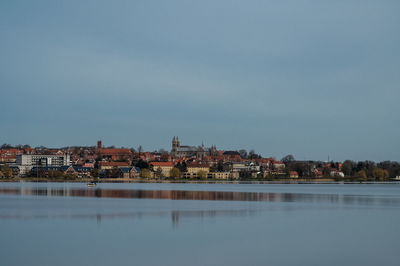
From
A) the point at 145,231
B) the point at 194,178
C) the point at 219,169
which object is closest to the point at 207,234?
the point at 145,231

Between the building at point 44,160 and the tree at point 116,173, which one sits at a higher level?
the building at point 44,160

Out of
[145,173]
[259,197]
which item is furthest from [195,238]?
[145,173]

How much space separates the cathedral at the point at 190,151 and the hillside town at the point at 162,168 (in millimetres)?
9825

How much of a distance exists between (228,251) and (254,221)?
23.7 ft

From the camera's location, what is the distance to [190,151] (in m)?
170

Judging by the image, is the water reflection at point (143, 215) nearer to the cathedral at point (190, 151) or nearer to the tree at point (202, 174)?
the tree at point (202, 174)

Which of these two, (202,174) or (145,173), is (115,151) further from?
(202,174)

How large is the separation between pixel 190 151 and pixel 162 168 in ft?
151

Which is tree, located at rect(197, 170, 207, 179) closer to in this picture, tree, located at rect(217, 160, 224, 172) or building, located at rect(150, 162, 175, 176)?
building, located at rect(150, 162, 175, 176)

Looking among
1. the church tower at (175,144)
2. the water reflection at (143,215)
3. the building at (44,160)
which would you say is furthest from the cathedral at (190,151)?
the water reflection at (143,215)

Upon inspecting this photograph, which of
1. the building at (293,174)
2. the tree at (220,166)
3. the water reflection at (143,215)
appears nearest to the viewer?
the water reflection at (143,215)

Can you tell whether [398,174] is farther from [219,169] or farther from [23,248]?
[23,248]

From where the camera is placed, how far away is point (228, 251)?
48.5 ft

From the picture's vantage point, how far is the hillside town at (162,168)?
110312 millimetres
